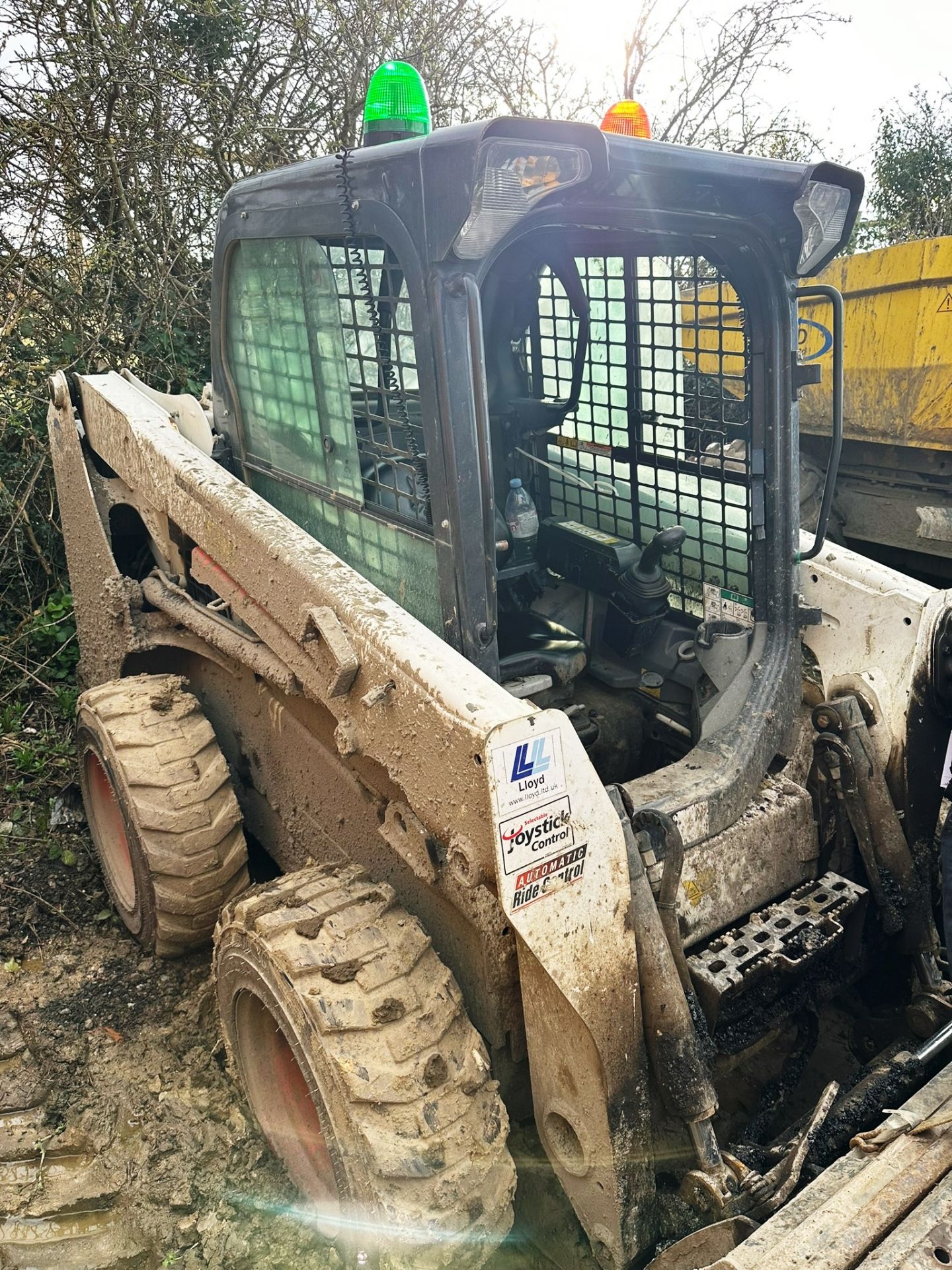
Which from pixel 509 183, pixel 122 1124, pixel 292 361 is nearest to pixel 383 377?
pixel 292 361

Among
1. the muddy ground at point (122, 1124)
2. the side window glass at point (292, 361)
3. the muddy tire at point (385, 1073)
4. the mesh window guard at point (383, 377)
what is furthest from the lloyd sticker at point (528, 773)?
the side window glass at point (292, 361)

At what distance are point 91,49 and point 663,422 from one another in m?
5.29

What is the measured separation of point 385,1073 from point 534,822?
576 millimetres

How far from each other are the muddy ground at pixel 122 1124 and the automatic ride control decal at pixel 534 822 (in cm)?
77

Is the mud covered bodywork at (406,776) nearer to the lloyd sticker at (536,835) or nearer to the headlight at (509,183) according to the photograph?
the lloyd sticker at (536,835)

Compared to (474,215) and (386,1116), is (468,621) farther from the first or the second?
(386,1116)

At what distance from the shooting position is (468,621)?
2283 mm

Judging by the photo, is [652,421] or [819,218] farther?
[652,421]

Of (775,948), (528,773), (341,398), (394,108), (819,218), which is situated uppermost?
(394,108)

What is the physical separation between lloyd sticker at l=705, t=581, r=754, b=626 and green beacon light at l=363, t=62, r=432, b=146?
4.74 ft

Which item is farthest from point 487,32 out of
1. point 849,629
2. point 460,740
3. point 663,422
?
point 460,740

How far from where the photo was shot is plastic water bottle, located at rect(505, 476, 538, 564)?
9.66 ft

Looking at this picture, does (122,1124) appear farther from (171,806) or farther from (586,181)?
(586,181)

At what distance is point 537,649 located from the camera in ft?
9.40
